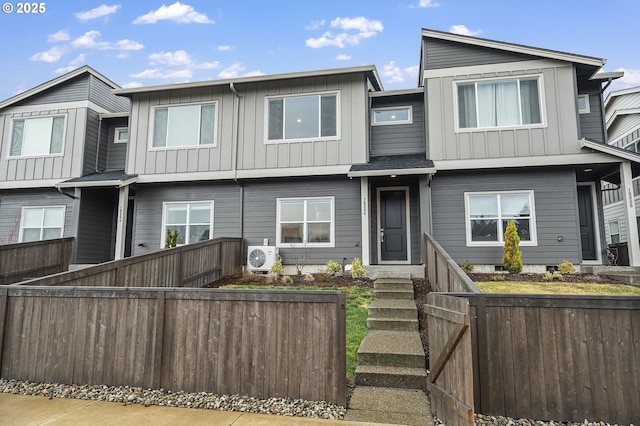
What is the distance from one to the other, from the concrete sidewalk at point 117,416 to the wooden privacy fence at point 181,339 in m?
0.37

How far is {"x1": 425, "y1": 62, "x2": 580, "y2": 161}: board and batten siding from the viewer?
9250 mm

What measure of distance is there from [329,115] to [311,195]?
7.55 ft

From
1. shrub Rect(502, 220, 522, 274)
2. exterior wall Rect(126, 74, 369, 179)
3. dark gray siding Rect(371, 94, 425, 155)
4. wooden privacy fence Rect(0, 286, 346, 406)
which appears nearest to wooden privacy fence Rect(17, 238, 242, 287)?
wooden privacy fence Rect(0, 286, 346, 406)

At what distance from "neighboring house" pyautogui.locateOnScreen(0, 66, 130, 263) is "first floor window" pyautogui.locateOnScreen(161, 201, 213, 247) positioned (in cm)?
226

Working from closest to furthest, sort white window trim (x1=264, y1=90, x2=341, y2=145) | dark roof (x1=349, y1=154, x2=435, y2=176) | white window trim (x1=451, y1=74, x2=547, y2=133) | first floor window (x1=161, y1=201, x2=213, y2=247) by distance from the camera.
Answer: dark roof (x1=349, y1=154, x2=435, y2=176) < white window trim (x1=451, y1=74, x2=547, y2=133) < white window trim (x1=264, y1=90, x2=341, y2=145) < first floor window (x1=161, y1=201, x2=213, y2=247)

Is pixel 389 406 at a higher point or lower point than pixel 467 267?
lower

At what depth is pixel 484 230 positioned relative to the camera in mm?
9539

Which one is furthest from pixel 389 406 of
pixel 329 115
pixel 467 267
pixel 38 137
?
pixel 38 137

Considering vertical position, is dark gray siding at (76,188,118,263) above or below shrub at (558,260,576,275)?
above

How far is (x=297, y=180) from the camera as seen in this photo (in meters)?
10.5

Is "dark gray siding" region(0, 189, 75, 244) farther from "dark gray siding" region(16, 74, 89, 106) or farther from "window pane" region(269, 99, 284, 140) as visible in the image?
"window pane" region(269, 99, 284, 140)

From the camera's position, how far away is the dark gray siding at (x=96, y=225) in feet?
36.6

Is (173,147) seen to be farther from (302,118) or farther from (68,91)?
(68,91)

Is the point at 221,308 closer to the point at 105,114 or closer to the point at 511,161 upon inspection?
the point at 511,161
